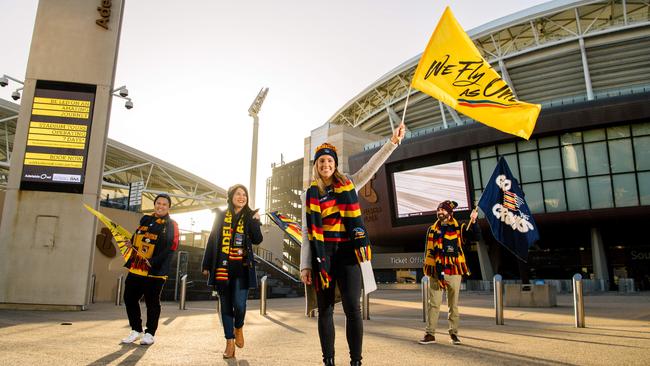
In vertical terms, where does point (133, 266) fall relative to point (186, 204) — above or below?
below

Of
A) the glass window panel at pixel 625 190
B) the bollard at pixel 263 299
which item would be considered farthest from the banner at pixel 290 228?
the glass window panel at pixel 625 190

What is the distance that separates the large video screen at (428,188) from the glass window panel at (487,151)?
1.62 metres

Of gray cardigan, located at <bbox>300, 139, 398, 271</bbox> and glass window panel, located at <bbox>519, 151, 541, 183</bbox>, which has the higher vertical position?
glass window panel, located at <bbox>519, 151, 541, 183</bbox>

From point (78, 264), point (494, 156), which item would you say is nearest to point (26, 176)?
point (78, 264)

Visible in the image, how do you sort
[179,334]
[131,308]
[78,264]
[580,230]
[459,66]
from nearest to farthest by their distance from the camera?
1. [131,308]
2. [459,66]
3. [179,334]
4. [78,264]
5. [580,230]

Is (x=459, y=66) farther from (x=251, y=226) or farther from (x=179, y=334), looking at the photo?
(x=179, y=334)

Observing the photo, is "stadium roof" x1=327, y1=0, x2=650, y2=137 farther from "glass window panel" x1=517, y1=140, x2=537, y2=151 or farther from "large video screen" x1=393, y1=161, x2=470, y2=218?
"glass window panel" x1=517, y1=140, x2=537, y2=151

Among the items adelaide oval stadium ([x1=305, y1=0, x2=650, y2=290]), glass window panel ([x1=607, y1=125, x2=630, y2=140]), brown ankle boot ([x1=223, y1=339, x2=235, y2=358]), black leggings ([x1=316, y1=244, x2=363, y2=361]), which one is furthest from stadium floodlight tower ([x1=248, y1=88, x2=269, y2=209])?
glass window panel ([x1=607, y1=125, x2=630, y2=140])

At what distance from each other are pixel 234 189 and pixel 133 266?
5.81 ft

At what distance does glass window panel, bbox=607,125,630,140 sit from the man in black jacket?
3271 centimetres

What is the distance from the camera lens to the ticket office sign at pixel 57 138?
10977mm

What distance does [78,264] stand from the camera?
35.8ft

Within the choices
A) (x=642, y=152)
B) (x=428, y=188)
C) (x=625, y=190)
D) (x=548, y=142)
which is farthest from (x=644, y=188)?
(x=428, y=188)

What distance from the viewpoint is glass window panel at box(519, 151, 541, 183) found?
109 ft
